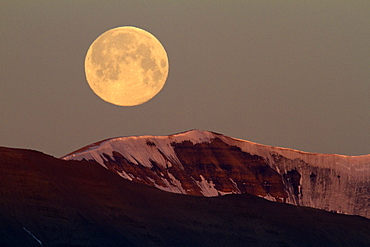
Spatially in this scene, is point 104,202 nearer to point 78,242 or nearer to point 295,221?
point 78,242

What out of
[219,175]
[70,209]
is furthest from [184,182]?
[70,209]

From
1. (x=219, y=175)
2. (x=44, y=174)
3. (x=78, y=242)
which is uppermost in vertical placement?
(x=219, y=175)

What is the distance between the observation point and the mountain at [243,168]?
105 m

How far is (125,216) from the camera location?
80.8 meters

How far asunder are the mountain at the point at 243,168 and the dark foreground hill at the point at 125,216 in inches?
493

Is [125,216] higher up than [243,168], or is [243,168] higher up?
[243,168]

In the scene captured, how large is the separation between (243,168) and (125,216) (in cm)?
3875

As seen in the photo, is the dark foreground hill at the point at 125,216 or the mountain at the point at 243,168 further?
the mountain at the point at 243,168

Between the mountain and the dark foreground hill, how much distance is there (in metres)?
12.5

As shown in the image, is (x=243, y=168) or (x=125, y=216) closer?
(x=125, y=216)

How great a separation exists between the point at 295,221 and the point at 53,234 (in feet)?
109

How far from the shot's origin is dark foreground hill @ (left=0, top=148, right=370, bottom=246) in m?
71.6

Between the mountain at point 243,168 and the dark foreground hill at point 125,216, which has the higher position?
the mountain at point 243,168

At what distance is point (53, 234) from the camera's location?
70312 mm
